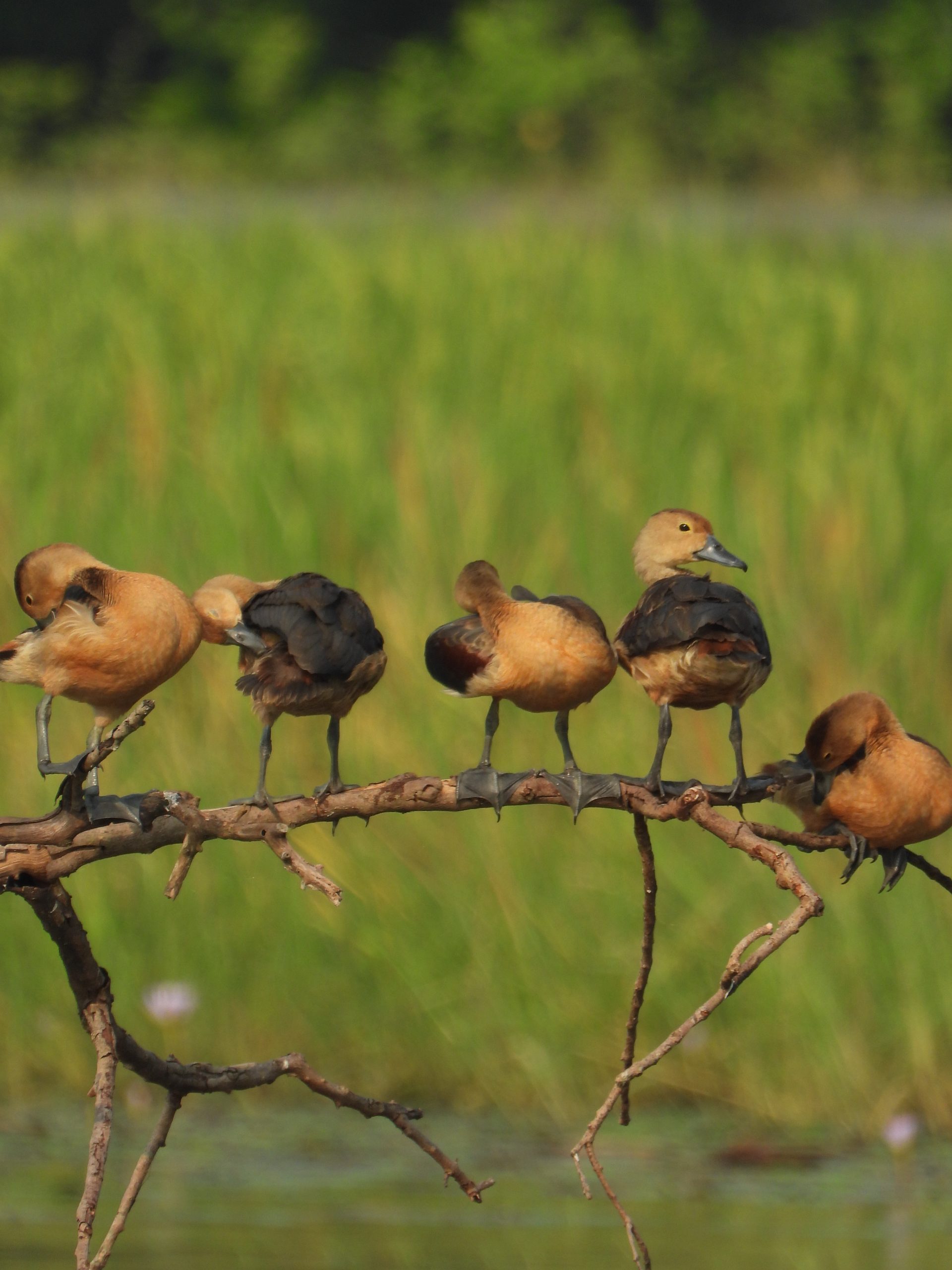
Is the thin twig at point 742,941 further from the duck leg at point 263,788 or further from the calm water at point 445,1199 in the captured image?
the calm water at point 445,1199

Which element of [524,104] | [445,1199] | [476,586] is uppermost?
[524,104]

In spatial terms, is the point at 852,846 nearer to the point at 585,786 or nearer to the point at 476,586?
the point at 585,786

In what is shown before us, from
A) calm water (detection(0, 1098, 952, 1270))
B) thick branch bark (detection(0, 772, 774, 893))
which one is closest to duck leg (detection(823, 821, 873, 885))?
thick branch bark (detection(0, 772, 774, 893))

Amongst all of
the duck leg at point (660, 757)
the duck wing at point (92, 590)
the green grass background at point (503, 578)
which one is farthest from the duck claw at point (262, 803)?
the green grass background at point (503, 578)

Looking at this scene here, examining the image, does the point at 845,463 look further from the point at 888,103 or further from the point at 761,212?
the point at 888,103

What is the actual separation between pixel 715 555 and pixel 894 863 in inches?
14.4

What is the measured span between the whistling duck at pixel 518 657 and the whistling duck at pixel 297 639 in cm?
7

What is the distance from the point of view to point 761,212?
46.9 ft

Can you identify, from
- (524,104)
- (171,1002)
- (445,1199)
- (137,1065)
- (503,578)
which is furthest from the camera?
(524,104)

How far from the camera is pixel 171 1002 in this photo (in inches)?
196

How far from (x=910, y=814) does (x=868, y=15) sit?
22232 millimetres

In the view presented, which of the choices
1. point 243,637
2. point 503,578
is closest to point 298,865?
point 243,637

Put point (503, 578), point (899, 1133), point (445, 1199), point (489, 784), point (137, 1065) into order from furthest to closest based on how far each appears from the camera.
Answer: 1. point (503, 578)
2. point (899, 1133)
3. point (445, 1199)
4. point (137, 1065)
5. point (489, 784)

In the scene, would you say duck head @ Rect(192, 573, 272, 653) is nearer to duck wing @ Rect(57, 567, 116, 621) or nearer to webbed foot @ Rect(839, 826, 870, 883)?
duck wing @ Rect(57, 567, 116, 621)
